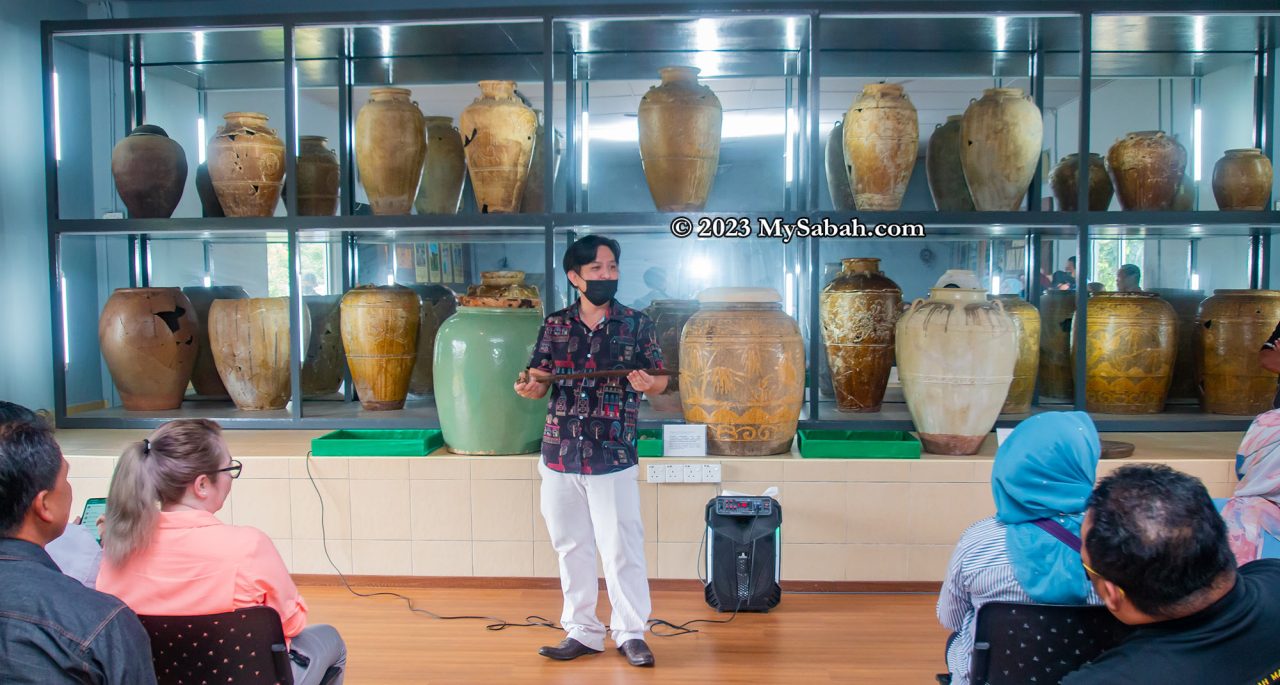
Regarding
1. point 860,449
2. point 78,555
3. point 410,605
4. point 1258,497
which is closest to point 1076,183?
point 860,449

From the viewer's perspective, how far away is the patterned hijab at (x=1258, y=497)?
7.73 feet

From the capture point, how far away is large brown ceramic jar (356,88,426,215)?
3.99 m

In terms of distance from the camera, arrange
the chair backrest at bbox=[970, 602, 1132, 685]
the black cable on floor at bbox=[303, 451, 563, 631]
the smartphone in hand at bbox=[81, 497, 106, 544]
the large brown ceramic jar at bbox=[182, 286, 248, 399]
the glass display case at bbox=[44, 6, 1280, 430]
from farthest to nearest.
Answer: the large brown ceramic jar at bbox=[182, 286, 248, 399], the glass display case at bbox=[44, 6, 1280, 430], the black cable on floor at bbox=[303, 451, 563, 631], the smartphone in hand at bbox=[81, 497, 106, 544], the chair backrest at bbox=[970, 602, 1132, 685]

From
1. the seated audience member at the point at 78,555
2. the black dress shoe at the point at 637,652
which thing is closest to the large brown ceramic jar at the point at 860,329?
the black dress shoe at the point at 637,652

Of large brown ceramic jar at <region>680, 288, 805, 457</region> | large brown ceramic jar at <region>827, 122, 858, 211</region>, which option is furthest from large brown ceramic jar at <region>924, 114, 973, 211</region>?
large brown ceramic jar at <region>680, 288, 805, 457</region>

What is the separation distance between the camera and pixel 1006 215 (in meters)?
3.73

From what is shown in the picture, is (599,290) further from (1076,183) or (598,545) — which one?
(1076,183)

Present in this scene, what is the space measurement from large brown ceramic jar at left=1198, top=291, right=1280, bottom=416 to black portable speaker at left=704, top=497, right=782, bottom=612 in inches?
90.1

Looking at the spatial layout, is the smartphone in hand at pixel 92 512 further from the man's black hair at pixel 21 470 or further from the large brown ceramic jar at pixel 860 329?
the large brown ceramic jar at pixel 860 329

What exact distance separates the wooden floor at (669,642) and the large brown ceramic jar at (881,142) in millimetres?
1661

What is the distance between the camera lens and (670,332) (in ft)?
13.3

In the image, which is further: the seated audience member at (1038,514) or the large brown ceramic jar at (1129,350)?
the large brown ceramic jar at (1129,350)

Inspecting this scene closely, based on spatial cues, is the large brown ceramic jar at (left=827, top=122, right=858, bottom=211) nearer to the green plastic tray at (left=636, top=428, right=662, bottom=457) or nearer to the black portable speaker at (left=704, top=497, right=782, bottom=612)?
the green plastic tray at (left=636, top=428, right=662, bottom=457)

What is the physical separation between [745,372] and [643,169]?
1.41 m
